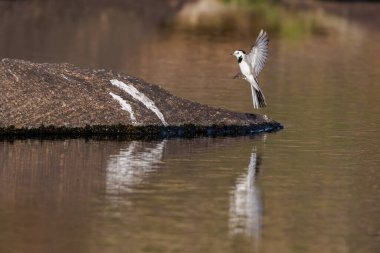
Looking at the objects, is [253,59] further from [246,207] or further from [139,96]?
[246,207]

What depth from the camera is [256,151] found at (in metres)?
19.8

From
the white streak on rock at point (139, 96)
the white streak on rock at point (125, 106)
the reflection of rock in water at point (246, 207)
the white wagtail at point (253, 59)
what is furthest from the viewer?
the white wagtail at point (253, 59)

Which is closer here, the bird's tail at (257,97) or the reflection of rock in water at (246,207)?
the reflection of rock in water at (246,207)

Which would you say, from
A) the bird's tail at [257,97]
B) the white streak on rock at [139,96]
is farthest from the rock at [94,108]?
the bird's tail at [257,97]

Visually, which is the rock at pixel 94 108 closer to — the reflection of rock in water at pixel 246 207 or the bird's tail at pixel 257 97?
the bird's tail at pixel 257 97

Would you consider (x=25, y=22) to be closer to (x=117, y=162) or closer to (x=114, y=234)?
(x=117, y=162)

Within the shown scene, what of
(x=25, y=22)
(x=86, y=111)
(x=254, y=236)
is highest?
(x=25, y=22)

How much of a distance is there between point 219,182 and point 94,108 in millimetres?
4417

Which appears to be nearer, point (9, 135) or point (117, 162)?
point (117, 162)

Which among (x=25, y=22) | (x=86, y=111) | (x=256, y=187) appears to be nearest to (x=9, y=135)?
(x=86, y=111)

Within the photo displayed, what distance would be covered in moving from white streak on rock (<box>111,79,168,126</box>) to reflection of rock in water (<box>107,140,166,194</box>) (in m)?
0.87

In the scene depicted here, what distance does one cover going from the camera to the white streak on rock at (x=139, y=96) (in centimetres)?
2126

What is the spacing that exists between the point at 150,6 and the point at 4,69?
39.8 metres

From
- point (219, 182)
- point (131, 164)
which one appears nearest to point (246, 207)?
point (219, 182)
